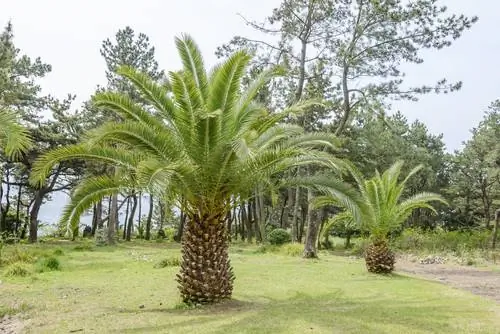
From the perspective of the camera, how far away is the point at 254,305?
29.7 ft

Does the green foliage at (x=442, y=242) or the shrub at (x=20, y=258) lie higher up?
the green foliage at (x=442, y=242)

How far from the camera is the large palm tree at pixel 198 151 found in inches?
333

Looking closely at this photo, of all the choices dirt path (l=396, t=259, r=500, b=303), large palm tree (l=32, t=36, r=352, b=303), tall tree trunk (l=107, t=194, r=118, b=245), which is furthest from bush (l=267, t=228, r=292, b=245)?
large palm tree (l=32, t=36, r=352, b=303)

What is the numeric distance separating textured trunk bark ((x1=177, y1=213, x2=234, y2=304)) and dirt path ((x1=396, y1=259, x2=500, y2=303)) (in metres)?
5.86

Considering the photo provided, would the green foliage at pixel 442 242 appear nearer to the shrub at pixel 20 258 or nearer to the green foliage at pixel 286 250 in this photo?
the green foliage at pixel 286 250

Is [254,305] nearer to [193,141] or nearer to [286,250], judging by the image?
[193,141]

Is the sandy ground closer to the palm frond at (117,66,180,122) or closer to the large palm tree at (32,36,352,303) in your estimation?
the large palm tree at (32,36,352,303)

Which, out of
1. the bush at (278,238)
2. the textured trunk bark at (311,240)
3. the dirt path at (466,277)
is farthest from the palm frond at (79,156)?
the bush at (278,238)

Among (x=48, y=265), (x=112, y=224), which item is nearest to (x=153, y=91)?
(x=48, y=265)

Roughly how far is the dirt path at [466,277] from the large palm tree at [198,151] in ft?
19.4

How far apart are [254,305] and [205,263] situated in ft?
4.01

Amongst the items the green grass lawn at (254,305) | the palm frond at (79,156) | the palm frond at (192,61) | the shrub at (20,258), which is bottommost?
the green grass lawn at (254,305)

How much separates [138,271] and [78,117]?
17755 millimetres

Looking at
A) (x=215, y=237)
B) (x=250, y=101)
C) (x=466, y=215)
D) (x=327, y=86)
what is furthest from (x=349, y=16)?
(x=466, y=215)
